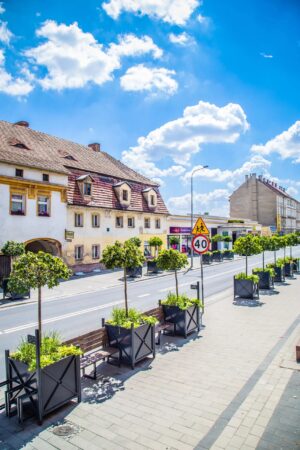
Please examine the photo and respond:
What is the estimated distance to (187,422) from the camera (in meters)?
5.07

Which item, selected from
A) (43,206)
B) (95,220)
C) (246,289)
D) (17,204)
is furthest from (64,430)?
(95,220)

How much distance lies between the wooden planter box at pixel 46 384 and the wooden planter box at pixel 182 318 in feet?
13.5

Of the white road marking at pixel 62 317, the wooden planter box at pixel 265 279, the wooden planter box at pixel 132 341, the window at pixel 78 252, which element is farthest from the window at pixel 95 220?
the wooden planter box at pixel 132 341

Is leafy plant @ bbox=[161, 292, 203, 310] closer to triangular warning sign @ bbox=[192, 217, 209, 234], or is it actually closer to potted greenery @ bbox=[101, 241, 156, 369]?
potted greenery @ bbox=[101, 241, 156, 369]

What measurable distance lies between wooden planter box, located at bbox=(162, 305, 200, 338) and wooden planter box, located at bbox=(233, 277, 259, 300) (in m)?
5.64

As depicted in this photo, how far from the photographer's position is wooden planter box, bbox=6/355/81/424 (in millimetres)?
5188

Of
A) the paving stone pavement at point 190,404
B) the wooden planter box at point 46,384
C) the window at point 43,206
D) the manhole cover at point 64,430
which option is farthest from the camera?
the window at point 43,206

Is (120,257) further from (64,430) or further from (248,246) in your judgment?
(248,246)

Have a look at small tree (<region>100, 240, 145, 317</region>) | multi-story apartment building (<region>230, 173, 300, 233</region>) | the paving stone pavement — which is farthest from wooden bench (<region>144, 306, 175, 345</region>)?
multi-story apartment building (<region>230, 173, 300, 233</region>)

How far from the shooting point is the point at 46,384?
5.27 metres

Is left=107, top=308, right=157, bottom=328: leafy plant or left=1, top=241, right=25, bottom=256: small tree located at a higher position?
left=1, top=241, right=25, bottom=256: small tree

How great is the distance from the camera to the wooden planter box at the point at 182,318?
363 inches

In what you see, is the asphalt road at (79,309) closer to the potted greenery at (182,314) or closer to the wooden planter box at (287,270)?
the potted greenery at (182,314)

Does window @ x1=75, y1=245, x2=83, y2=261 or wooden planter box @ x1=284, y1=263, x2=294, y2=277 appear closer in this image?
wooden planter box @ x1=284, y1=263, x2=294, y2=277
